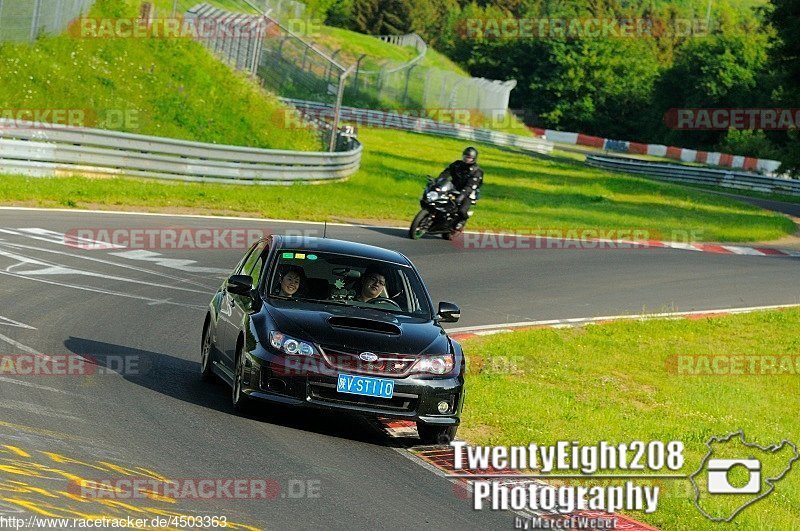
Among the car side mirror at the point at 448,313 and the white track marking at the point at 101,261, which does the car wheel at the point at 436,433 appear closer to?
the car side mirror at the point at 448,313

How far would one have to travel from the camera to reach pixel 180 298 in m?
16.7

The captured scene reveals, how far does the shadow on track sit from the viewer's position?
10680 mm

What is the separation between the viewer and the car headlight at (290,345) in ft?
33.2

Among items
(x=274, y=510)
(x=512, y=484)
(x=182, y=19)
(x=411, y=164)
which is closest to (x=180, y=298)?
(x=512, y=484)

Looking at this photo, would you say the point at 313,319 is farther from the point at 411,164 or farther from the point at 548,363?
the point at 411,164

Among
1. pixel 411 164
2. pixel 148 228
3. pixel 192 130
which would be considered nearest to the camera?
pixel 148 228

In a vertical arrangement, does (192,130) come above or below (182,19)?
below

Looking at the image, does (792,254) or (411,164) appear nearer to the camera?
(792,254)

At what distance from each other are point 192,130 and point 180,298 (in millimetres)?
19723

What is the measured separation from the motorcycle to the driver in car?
1436cm

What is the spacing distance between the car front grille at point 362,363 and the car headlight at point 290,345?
0.11m
